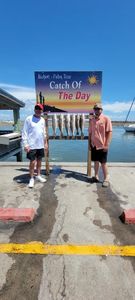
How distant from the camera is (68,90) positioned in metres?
5.05

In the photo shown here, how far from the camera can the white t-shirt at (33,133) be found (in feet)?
13.7

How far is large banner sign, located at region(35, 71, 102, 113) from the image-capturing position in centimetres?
493

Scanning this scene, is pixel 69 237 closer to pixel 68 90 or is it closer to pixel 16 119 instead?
pixel 68 90

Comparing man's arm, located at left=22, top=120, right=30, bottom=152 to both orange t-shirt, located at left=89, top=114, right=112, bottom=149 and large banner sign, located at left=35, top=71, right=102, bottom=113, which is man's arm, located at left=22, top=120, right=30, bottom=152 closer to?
large banner sign, located at left=35, top=71, right=102, bottom=113

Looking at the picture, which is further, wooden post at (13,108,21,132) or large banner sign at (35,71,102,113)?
wooden post at (13,108,21,132)

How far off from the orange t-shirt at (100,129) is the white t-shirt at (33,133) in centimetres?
114

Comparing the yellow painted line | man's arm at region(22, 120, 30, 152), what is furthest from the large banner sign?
the yellow painted line

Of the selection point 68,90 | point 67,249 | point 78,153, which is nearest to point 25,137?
point 68,90

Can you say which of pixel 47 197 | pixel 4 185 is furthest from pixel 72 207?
pixel 4 185

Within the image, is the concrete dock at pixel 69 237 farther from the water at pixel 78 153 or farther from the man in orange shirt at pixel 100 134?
the water at pixel 78 153

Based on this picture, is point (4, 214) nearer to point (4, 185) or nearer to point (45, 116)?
point (4, 185)

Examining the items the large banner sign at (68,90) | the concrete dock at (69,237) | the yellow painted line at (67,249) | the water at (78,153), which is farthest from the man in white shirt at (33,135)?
the water at (78,153)

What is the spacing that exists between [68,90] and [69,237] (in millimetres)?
3621

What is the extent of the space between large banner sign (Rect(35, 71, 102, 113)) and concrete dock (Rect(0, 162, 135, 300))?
1.86 meters
